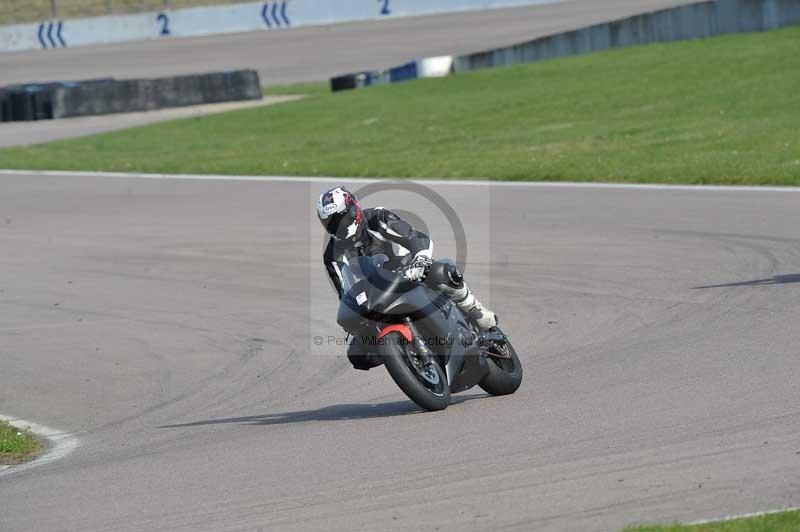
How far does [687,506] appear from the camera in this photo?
5727 mm

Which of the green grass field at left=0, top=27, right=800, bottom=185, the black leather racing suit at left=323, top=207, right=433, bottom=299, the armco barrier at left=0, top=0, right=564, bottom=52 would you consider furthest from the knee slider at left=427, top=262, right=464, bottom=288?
the armco barrier at left=0, top=0, right=564, bottom=52

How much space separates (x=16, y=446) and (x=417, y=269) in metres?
2.85

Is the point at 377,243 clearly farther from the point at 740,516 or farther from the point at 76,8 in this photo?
the point at 76,8

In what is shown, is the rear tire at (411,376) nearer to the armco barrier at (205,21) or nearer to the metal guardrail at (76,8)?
the armco barrier at (205,21)

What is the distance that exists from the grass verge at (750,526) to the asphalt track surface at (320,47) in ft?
111

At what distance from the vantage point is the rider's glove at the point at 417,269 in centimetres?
787

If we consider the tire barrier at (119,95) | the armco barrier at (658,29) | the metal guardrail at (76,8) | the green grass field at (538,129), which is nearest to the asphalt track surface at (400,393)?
the green grass field at (538,129)

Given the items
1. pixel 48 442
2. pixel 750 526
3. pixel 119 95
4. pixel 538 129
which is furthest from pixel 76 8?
pixel 750 526

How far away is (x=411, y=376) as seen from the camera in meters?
7.92

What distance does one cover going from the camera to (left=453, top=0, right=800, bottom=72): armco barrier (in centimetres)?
3091

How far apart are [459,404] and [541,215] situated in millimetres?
8162

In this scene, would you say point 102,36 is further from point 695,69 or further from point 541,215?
point 541,215

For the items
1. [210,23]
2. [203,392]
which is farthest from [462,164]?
[210,23]

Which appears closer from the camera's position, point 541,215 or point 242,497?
point 242,497
